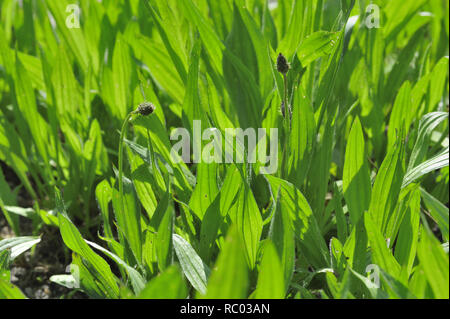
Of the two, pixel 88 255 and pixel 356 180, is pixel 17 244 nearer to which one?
pixel 88 255

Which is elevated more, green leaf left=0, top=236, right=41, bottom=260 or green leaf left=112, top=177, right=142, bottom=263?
green leaf left=112, top=177, right=142, bottom=263

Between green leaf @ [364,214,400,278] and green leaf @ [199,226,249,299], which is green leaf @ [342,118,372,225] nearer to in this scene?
green leaf @ [364,214,400,278]

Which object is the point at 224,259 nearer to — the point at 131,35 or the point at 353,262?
the point at 353,262

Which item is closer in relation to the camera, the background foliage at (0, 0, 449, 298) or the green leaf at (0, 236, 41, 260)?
the background foliage at (0, 0, 449, 298)

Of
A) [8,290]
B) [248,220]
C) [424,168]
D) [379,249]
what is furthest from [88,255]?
[424,168]

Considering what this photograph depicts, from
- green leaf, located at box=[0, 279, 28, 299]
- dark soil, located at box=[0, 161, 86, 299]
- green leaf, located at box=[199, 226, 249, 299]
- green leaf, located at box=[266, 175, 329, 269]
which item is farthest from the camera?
dark soil, located at box=[0, 161, 86, 299]

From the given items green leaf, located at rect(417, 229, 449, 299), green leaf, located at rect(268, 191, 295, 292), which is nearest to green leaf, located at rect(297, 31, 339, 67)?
green leaf, located at rect(268, 191, 295, 292)

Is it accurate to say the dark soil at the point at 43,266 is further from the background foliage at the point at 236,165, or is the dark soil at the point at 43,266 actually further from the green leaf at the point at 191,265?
the green leaf at the point at 191,265

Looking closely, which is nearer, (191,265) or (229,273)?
(229,273)

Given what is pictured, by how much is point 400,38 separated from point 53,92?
1267 millimetres

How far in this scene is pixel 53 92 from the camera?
1.58 metres

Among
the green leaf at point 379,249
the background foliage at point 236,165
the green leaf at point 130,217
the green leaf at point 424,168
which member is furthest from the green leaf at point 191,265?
the green leaf at point 424,168

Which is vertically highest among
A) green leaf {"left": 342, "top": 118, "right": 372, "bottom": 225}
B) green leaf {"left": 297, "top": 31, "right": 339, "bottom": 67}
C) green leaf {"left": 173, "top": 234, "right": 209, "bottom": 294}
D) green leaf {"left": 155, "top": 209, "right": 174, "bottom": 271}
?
green leaf {"left": 297, "top": 31, "right": 339, "bottom": 67}

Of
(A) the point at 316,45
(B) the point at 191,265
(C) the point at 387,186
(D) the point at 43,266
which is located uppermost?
(A) the point at 316,45
